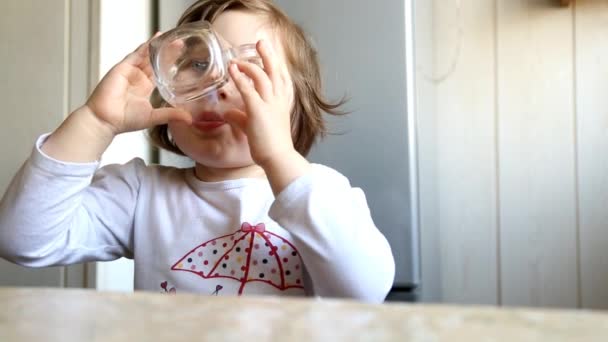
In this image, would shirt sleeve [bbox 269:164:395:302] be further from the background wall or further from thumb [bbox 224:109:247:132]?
the background wall

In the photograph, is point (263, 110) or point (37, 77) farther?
point (37, 77)

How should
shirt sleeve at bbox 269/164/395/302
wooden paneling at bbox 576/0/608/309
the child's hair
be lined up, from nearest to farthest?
1. shirt sleeve at bbox 269/164/395/302
2. the child's hair
3. wooden paneling at bbox 576/0/608/309

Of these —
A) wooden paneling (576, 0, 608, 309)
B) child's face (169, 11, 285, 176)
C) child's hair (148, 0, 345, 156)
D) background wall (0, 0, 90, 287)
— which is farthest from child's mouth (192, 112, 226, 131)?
wooden paneling (576, 0, 608, 309)

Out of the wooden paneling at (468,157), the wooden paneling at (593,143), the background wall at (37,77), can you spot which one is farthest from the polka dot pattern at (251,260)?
the wooden paneling at (593,143)

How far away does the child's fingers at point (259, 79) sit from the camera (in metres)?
0.76

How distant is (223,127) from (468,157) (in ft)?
2.69

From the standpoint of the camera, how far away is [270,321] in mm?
196

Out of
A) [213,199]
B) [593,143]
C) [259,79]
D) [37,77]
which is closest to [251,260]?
[213,199]

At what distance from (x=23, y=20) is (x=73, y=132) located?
45cm

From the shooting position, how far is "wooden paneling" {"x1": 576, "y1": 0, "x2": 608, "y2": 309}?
1.41 metres

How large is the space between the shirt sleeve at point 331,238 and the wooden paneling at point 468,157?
80 cm

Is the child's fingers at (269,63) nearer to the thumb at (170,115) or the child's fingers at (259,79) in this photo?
the child's fingers at (259,79)

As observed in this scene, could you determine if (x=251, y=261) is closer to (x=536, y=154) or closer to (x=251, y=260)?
(x=251, y=260)

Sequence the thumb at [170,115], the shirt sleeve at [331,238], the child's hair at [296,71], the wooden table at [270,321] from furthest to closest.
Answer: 1. the child's hair at [296,71]
2. the thumb at [170,115]
3. the shirt sleeve at [331,238]
4. the wooden table at [270,321]
